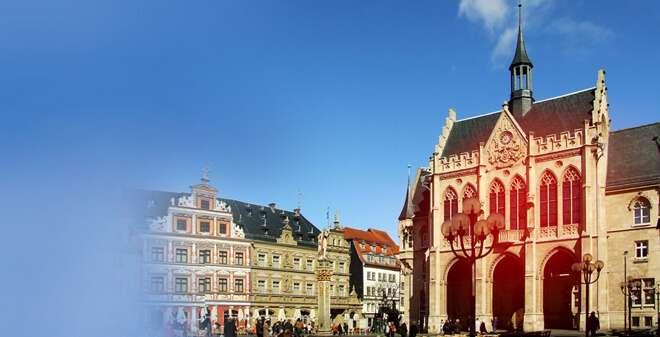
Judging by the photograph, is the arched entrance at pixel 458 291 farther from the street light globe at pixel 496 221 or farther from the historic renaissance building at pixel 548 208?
the street light globe at pixel 496 221

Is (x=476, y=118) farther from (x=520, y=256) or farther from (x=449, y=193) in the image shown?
(x=520, y=256)

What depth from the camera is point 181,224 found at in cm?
6312

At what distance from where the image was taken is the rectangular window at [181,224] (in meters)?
62.9

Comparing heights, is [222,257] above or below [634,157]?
below

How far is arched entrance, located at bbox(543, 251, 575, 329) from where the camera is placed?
44.4 meters

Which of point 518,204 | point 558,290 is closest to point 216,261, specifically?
point 518,204

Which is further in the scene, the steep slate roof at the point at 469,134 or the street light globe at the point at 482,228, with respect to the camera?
the steep slate roof at the point at 469,134

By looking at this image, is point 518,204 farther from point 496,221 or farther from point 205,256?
point 205,256

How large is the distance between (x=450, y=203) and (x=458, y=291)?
6648 millimetres

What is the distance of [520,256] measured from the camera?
45.7 m

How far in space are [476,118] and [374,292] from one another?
34369 millimetres

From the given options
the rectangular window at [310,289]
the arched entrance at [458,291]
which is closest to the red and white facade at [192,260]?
the rectangular window at [310,289]

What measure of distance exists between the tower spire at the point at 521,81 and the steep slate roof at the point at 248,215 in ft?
96.8

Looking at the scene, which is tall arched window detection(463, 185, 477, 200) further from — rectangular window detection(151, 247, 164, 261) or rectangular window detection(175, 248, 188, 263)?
rectangular window detection(151, 247, 164, 261)
